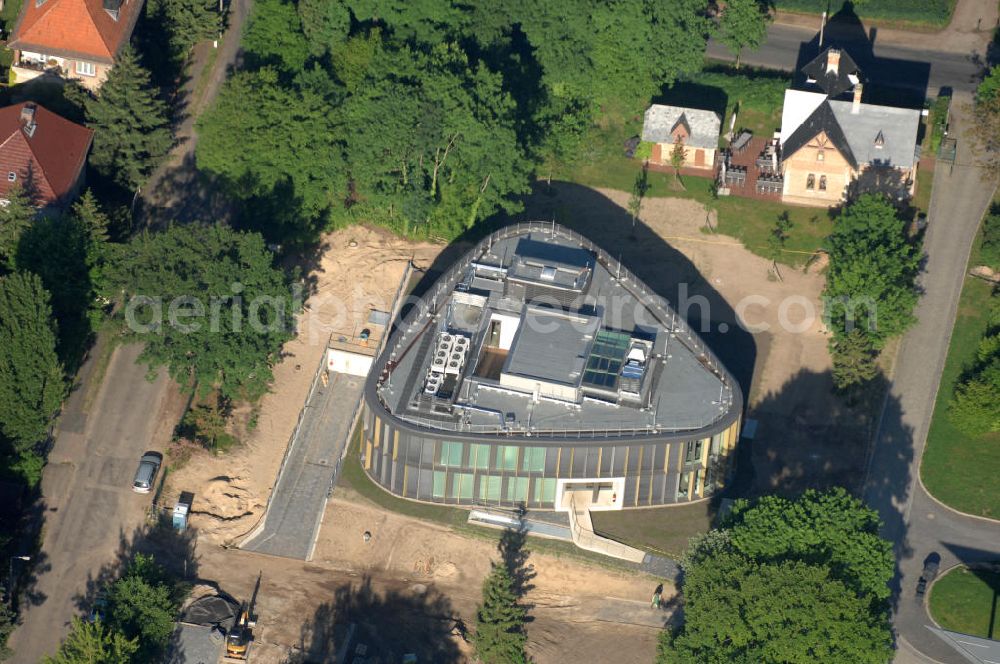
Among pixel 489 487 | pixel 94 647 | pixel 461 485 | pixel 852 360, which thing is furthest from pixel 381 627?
pixel 852 360

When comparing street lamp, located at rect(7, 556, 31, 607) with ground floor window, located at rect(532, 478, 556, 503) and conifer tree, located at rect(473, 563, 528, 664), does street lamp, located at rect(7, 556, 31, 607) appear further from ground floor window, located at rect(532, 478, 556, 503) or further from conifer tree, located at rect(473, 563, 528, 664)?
ground floor window, located at rect(532, 478, 556, 503)

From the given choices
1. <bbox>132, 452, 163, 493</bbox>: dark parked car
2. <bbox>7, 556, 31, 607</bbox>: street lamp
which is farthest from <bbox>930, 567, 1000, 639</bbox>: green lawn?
<bbox>7, 556, 31, 607</bbox>: street lamp

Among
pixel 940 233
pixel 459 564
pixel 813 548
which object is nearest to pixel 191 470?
pixel 459 564

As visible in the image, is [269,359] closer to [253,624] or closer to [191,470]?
[191,470]

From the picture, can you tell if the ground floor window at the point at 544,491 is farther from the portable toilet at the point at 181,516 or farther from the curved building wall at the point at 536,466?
the portable toilet at the point at 181,516

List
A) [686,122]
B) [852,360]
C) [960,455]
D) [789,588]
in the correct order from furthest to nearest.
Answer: [686,122], [852,360], [960,455], [789,588]

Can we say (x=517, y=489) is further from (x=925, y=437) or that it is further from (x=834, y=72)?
(x=834, y=72)
